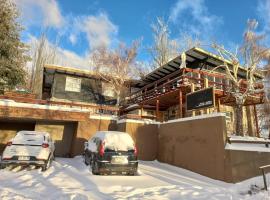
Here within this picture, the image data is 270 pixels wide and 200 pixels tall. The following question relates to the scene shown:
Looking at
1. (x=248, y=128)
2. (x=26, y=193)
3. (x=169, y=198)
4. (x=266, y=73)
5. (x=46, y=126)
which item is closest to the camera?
(x=26, y=193)

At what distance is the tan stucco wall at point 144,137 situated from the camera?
15539mm

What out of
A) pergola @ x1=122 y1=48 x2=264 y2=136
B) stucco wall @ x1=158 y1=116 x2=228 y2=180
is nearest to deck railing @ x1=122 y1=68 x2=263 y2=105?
pergola @ x1=122 y1=48 x2=264 y2=136

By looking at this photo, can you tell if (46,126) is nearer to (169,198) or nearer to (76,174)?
(76,174)

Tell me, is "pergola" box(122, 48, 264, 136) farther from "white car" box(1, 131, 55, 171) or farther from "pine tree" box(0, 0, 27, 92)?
"pine tree" box(0, 0, 27, 92)

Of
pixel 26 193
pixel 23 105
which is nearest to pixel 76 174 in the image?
pixel 26 193

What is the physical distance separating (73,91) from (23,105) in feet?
31.3

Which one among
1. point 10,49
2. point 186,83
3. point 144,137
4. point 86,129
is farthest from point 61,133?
point 186,83

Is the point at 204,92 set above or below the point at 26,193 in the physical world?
above

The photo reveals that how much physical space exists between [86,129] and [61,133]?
6.70 feet

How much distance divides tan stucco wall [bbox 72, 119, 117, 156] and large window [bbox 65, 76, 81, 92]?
8542 mm

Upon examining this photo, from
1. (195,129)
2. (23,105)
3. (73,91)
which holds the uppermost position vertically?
(73,91)

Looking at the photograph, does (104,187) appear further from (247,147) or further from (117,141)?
(247,147)

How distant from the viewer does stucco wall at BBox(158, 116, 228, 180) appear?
10.4 meters

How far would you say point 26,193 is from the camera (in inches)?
251
